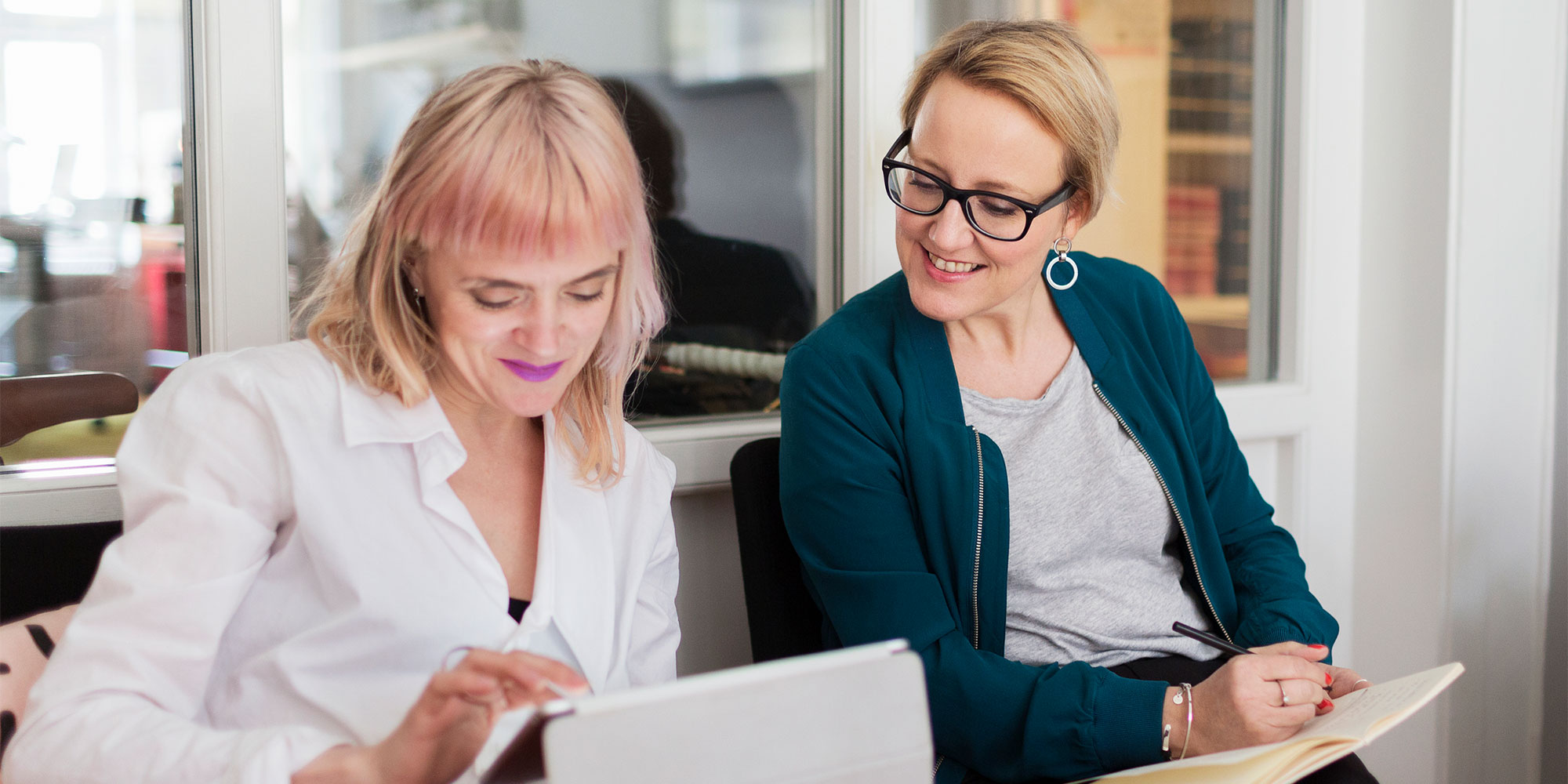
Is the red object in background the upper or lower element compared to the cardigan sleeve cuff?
upper

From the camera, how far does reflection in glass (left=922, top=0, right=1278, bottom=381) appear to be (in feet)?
7.24

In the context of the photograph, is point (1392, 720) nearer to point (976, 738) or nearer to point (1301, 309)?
point (976, 738)

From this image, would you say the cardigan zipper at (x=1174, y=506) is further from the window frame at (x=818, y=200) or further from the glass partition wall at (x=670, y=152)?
the window frame at (x=818, y=200)

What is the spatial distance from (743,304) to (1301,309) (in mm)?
1143

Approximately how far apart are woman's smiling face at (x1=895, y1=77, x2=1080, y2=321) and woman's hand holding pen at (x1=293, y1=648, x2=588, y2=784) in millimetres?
737

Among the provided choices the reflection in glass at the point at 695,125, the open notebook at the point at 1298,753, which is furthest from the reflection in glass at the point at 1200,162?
the open notebook at the point at 1298,753

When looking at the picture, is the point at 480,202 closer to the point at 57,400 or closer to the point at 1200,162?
the point at 57,400

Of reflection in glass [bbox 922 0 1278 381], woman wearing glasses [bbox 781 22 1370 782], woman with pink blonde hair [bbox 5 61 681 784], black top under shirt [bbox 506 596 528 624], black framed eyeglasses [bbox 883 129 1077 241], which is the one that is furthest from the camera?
reflection in glass [bbox 922 0 1278 381]

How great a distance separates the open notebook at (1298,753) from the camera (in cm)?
98

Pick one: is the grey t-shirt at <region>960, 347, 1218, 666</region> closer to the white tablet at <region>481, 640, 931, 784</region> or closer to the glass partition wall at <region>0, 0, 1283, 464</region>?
the glass partition wall at <region>0, 0, 1283, 464</region>

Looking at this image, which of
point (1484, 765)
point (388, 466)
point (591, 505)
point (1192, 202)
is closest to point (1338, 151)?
point (1192, 202)

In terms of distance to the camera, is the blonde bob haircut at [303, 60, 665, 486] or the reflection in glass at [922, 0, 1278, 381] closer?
the blonde bob haircut at [303, 60, 665, 486]

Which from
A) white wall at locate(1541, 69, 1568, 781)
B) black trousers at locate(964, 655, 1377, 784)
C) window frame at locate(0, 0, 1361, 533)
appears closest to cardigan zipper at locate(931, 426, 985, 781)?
black trousers at locate(964, 655, 1377, 784)

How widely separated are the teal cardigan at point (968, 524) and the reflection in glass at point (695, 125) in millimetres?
383
